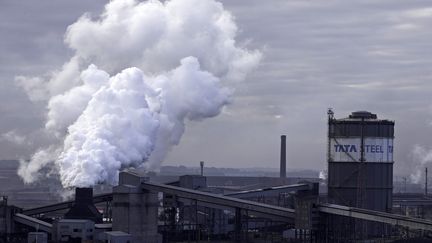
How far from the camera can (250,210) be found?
89.6m

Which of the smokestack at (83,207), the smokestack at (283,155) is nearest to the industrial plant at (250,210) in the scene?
the smokestack at (83,207)

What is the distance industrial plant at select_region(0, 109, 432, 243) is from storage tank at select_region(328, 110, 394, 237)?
0.10 metres

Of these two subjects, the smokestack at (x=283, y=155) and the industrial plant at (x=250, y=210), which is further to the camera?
the smokestack at (x=283, y=155)

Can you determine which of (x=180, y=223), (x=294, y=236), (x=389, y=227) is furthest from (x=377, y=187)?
(x=180, y=223)

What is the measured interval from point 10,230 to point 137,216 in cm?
1315

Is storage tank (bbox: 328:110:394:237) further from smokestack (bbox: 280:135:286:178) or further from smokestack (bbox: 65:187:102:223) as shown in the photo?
smokestack (bbox: 280:135:286:178)

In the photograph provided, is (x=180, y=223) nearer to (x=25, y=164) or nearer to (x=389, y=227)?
(x=389, y=227)

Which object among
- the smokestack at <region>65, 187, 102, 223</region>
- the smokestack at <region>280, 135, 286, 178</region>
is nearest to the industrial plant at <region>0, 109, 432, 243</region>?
the smokestack at <region>65, 187, 102, 223</region>

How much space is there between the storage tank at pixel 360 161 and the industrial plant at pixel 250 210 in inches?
4.0

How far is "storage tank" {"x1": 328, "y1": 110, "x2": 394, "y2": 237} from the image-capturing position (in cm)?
9625

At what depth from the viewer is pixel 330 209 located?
8406 cm

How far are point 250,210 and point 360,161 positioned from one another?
45.4 ft

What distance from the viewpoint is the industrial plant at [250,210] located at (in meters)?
85.6

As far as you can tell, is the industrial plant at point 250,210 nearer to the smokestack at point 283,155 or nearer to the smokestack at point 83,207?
the smokestack at point 83,207
